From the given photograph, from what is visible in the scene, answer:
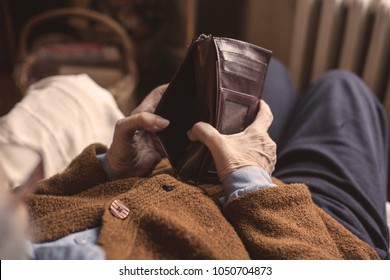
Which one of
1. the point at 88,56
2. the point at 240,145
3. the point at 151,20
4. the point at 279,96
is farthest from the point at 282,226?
the point at 151,20

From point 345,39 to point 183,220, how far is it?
942 mm

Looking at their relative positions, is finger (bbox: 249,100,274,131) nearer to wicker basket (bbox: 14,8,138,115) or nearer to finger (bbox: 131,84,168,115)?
finger (bbox: 131,84,168,115)

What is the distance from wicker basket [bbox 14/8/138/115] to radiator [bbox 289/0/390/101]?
550mm

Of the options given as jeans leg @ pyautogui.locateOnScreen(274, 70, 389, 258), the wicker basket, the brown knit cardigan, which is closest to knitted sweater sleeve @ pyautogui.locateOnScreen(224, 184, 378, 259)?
the brown knit cardigan

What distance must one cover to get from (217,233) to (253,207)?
58 mm

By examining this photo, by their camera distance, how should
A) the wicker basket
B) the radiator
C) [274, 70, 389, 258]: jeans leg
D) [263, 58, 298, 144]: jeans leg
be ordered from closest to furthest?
[274, 70, 389, 258]: jeans leg, [263, 58, 298, 144]: jeans leg, the radiator, the wicker basket

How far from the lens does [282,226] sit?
1.77ft

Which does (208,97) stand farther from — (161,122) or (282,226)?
(282,226)

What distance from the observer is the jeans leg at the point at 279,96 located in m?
0.86

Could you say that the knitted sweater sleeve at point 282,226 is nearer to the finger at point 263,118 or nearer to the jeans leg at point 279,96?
the finger at point 263,118

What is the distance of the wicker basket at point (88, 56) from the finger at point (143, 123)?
57 cm

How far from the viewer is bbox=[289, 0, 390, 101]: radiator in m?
1.17
